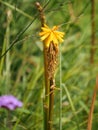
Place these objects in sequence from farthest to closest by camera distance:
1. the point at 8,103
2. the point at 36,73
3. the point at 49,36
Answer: the point at 36,73
the point at 8,103
the point at 49,36

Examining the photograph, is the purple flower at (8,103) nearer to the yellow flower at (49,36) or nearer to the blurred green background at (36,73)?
the blurred green background at (36,73)

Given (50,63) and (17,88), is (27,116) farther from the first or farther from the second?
(50,63)

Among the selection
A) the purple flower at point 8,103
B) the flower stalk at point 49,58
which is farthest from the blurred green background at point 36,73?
the flower stalk at point 49,58

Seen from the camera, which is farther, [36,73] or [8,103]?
[36,73]

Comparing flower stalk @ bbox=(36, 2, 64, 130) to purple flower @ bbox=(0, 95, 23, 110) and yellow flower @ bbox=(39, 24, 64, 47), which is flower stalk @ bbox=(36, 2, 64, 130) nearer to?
yellow flower @ bbox=(39, 24, 64, 47)

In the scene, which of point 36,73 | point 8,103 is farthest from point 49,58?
point 36,73

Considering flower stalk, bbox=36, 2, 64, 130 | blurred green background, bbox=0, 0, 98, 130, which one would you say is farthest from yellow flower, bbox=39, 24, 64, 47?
blurred green background, bbox=0, 0, 98, 130

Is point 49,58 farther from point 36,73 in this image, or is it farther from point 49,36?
point 36,73

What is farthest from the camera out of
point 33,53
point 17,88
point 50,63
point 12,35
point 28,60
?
point 33,53

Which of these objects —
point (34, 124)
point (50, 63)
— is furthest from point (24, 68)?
point (50, 63)
